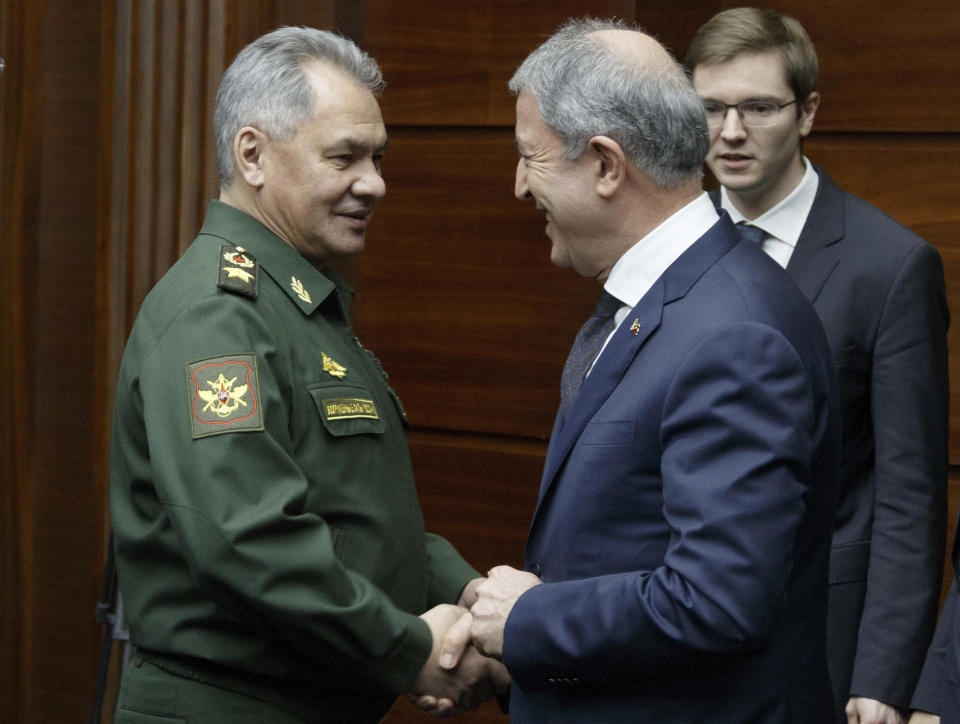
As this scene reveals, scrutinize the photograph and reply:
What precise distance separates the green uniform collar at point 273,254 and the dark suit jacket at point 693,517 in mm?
469

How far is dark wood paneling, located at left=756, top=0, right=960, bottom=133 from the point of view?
9.02 feet

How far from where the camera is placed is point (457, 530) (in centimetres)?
307

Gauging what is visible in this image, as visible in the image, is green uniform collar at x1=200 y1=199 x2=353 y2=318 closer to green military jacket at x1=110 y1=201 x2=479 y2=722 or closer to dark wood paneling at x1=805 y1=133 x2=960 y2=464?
green military jacket at x1=110 y1=201 x2=479 y2=722

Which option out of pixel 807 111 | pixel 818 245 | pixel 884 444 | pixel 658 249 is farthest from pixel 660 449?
pixel 807 111

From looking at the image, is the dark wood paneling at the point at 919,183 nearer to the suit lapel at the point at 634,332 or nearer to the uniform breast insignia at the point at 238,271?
the suit lapel at the point at 634,332

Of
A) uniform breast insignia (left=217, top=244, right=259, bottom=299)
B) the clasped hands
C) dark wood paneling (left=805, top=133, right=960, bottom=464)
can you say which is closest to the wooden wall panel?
uniform breast insignia (left=217, top=244, right=259, bottom=299)

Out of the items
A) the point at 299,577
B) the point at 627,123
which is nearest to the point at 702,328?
the point at 627,123

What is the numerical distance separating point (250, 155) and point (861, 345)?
1.09 metres

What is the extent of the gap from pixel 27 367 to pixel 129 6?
0.89 m

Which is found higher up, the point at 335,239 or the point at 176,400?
the point at 335,239

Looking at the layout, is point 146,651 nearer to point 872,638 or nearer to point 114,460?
point 114,460

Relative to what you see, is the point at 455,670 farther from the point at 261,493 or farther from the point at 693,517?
the point at 693,517

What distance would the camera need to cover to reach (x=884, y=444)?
2125mm

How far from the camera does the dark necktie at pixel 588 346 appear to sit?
1731mm
